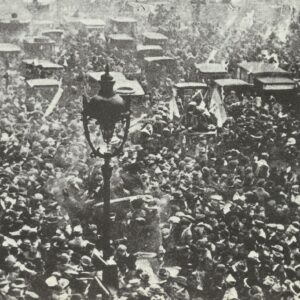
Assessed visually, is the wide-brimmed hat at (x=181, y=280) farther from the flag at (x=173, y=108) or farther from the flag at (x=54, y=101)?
the flag at (x=54, y=101)

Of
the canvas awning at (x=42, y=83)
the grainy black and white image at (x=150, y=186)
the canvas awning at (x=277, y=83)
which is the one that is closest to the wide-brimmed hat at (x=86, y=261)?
the grainy black and white image at (x=150, y=186)

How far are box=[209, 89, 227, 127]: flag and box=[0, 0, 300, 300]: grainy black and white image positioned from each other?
0.05 m

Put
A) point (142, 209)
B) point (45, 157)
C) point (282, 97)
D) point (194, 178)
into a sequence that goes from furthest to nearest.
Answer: point (282, 97) → point (45, 157) → point (194, 178) → point (142, 209)

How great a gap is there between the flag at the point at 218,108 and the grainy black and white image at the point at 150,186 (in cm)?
5

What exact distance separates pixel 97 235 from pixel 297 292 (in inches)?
157

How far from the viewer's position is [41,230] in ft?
38.4

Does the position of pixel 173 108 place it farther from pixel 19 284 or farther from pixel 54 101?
pixel 19 284

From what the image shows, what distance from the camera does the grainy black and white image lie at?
1057 cm

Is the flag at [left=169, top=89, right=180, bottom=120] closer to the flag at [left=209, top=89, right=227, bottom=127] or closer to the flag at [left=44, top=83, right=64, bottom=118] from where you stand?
the flag at [left=209, top=89, right=227, bottom=127]

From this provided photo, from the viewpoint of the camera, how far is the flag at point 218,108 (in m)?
21.9

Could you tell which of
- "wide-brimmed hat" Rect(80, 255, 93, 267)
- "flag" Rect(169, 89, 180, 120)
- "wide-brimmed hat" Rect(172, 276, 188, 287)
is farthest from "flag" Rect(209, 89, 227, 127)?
"wide-brimmed hat" Rect(80, 255, 93, 267)

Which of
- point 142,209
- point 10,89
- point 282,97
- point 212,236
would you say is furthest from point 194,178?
point 10,89

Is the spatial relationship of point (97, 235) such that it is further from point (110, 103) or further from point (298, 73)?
point (298, 73)

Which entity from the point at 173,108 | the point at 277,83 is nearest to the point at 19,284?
the point at 173,108
